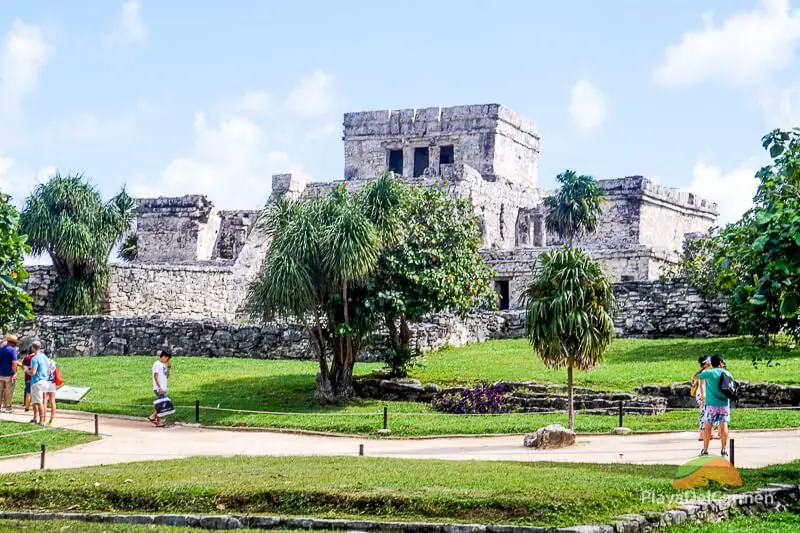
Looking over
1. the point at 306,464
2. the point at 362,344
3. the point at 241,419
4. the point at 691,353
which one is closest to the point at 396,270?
the point at 362,344

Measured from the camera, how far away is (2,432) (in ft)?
57.7

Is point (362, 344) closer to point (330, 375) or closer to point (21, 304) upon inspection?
point (330, 375)

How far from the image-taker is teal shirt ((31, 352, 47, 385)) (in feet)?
61.2

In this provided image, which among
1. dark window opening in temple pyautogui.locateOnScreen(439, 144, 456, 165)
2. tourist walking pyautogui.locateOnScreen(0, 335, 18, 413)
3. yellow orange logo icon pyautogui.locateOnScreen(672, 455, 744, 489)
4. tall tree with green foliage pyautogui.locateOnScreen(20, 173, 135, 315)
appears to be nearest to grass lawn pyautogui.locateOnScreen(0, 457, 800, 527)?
yellow orange logo icon pyautogui.locateOnScreen(672, 455, 744, 489)

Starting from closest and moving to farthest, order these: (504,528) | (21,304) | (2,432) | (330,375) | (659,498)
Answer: (504,528)
(659,498)
(21,304)
(2,432)
(330,375)

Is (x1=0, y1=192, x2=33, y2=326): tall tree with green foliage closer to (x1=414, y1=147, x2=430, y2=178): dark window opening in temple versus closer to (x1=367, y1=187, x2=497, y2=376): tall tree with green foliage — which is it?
(x1=367, y1=187, x2=497, y2=376): tall tree with green foliage

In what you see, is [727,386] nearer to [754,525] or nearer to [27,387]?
[754,525]

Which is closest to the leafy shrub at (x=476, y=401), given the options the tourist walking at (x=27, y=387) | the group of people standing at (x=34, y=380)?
the group of people standing at (x=34, y=380)

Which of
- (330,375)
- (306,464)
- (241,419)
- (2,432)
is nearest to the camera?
(306,464)

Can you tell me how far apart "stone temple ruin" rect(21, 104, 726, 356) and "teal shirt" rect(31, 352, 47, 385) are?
5518 mm

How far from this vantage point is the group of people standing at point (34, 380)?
18578 millimetres

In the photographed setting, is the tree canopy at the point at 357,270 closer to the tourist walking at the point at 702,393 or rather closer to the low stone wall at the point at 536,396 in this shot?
the low stone wall at the point at 536,396

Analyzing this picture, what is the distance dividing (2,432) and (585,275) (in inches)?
345

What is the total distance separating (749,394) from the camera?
1856cm
